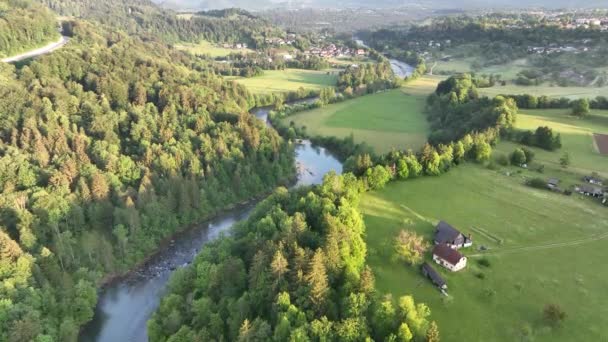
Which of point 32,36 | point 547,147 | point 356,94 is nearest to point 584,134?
point 547,147

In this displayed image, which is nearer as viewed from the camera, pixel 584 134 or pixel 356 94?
pixel 584 134

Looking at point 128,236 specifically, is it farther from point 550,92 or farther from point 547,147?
point 550,92

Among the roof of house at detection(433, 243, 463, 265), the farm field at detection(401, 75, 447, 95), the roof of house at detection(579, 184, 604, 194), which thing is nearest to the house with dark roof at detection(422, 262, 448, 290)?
the roof of house at detection(433, 243, 463, 265)

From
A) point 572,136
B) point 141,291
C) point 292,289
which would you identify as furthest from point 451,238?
point 572,136

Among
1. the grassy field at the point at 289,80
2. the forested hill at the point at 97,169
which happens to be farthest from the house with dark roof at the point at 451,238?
the grassy field at the point at 289,80

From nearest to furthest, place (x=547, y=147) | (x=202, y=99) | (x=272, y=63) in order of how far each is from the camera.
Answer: (x=547, y=147), (x=202, y=99), (x=272, y=63)

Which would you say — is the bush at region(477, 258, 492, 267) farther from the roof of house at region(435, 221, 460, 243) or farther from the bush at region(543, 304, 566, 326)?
the bush at region(543, 304, 566, 326)
